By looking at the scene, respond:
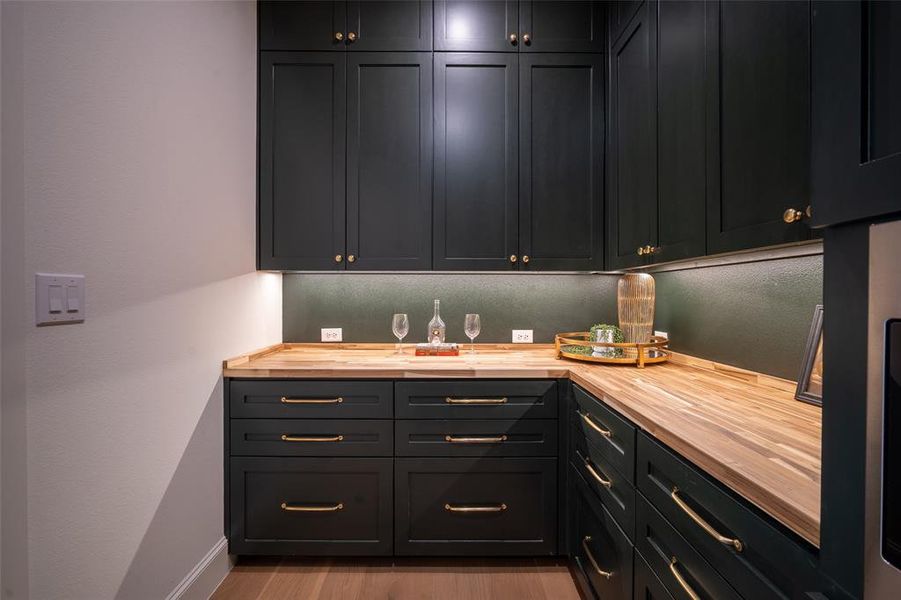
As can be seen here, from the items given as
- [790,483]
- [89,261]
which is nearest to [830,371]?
[790,483]

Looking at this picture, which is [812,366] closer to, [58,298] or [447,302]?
[447,302]

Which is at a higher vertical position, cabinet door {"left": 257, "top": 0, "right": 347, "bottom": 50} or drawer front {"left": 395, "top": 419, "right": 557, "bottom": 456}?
cabinet door {"left": 257, "top": 0, "right": 347, "bottom": 50}

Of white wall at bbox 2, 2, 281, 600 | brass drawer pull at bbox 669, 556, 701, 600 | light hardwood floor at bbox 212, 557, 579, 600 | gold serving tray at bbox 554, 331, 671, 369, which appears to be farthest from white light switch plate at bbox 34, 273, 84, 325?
gold serving tray at bbox 554, 331, 671, 369

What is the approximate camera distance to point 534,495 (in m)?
1.84

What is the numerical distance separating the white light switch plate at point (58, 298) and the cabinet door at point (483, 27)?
72.5 inches

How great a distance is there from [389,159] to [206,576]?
195 cm

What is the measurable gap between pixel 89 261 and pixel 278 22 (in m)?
1.61

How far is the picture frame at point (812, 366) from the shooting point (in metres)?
1.24

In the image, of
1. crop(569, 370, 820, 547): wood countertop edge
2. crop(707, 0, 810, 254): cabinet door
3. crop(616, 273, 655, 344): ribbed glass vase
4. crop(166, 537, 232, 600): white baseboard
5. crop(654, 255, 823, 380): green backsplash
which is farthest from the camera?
Result: crop(616, 273, 655, 344): ribbed glass vase

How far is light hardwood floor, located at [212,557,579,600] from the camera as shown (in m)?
1.71

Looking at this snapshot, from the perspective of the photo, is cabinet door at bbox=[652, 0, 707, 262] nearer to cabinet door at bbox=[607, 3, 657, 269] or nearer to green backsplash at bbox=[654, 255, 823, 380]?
cabinet door at bbox=[607, 3, 657, 269]

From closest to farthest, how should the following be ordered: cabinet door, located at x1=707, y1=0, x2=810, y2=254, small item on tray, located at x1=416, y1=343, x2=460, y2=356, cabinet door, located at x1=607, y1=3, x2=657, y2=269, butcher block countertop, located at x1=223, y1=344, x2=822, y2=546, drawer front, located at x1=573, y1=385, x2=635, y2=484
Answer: butcher block countertop, located at x1=223, y1=344, x2=822, y2=546, cabinet door, located at x1=707, y1=0, x2=810, y2=254, drawer front, located at x1=573, y1=385, x2=635, y2=484, cabinet door, located at x1=607, y1=3, x2=657, y2=269, small item on tray, located at x1=416, y1=343, x2=460, y2=356

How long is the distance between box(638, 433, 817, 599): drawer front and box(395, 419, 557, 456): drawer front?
722 mm

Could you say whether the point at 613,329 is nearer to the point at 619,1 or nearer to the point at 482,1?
the point at 619,1
